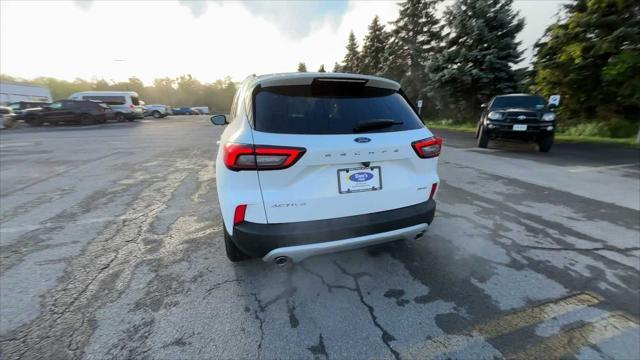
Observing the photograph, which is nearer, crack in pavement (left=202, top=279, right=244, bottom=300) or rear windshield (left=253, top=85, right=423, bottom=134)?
rear windshield (left=253, top=85, right=423, bottom=134)

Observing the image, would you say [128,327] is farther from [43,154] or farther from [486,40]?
[486,40]

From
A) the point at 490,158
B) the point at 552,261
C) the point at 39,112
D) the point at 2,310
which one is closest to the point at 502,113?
the point at 490,158

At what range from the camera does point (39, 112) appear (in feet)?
59.5

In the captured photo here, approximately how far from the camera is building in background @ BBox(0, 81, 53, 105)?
35859mm

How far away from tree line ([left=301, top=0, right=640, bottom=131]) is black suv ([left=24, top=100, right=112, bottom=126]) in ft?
75.2

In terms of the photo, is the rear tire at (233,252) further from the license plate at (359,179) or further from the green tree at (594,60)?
the green tree at (594,60)

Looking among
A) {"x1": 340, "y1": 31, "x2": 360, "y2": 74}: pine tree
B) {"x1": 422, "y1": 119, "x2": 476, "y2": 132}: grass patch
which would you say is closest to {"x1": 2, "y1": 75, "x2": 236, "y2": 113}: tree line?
{"x1": 340, "y1": 31, "x2": 360, "y2": 74}: pine tree

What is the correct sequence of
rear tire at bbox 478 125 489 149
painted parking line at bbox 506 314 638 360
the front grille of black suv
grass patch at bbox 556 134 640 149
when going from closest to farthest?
painted parking line at bbox 506 314 638 360 < the front grille of black suv < rear tire at bbox 478 125 489 149 < grass patch at bbox 556 134 640 149

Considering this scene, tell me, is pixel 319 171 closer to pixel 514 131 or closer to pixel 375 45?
pixel 514 131

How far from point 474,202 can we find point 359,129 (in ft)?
10.5

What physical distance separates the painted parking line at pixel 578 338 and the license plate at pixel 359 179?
4.48ft

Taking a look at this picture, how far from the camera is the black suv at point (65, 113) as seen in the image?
18.2m

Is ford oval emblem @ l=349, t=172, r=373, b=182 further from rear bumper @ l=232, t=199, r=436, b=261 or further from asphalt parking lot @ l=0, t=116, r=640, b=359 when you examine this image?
asphalt parking lot @ l=0, t=116, r=640, b=359

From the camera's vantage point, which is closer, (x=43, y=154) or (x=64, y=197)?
(x=64, y=197)
